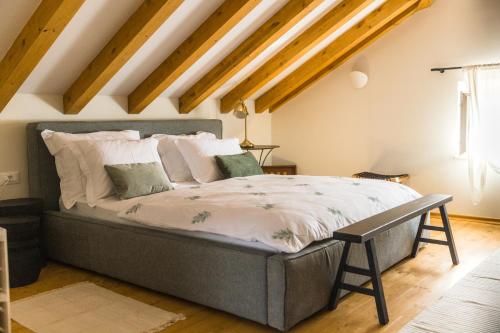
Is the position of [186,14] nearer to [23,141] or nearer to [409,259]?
[23,141]

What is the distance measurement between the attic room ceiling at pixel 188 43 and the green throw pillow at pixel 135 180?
2.45 feet

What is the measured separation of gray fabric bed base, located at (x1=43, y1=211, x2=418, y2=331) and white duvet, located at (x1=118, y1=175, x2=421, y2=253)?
0.08m

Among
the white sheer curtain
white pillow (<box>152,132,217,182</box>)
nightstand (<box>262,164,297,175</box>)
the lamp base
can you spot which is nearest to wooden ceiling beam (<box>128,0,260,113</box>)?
white pillow (<box>152,132,217,182</box>)

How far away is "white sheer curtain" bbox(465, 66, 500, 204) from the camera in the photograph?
4891 mm

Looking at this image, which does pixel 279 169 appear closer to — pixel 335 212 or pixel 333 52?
pixel 333 52

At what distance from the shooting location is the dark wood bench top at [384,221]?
103 inches

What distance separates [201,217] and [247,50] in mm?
2068

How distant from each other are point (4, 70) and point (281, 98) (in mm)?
3418

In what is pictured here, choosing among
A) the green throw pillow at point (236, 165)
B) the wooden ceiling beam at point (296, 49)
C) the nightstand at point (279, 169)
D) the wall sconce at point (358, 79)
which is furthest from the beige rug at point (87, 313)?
the wall sconce at point (358, 79)

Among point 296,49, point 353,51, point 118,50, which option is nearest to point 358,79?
point 353,51

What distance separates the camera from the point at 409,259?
383 centimetres

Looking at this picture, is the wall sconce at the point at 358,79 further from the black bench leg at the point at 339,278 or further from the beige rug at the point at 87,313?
the beige rug at the point at 87,313

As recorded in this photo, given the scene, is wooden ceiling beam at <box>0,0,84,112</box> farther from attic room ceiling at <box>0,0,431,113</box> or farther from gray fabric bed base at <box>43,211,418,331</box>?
gray fabric bed base at <box>43,211,418,331</box>

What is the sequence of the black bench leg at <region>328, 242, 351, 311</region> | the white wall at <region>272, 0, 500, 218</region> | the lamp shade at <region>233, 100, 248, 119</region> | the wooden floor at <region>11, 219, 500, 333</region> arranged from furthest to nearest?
the lamp shade at <region>233, 100, 248, 119</region>, the white wall at <region>272, 0, 500, 218</region>, the black bench leg at <region>328, 242, 351, 311</region>, the wooden floor at <region>11, 219, 500, 333</region>
